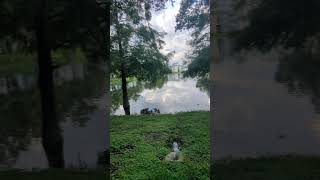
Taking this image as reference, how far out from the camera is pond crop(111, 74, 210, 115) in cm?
487

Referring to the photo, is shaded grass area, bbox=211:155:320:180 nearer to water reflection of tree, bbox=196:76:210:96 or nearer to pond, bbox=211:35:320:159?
pond, bbox=211:35:320:159

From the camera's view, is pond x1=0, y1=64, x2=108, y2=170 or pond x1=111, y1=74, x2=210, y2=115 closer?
→ pond x1=0, y1=64, x2=108, y2=170

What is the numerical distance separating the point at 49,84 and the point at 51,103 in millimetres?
147

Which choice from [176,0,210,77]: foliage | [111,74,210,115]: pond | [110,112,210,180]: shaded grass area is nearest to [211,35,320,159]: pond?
[110,112,210,180]: shaded grass area

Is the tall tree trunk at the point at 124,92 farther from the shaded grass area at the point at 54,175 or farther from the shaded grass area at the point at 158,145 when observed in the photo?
the shaded grass area at the point at 54,175

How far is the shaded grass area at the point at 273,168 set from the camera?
305 centimetres

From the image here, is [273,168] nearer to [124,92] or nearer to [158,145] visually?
[158,145]

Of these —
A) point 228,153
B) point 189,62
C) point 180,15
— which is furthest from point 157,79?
point 228,153

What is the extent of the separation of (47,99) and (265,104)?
166 cm

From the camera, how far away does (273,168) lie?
3045 millimetres

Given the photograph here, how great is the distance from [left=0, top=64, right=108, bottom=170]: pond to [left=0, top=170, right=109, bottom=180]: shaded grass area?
0.06 m

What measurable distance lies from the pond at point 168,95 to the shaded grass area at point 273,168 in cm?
178

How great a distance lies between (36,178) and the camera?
9.93 ft

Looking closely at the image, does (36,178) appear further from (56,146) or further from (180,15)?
(180,15)
